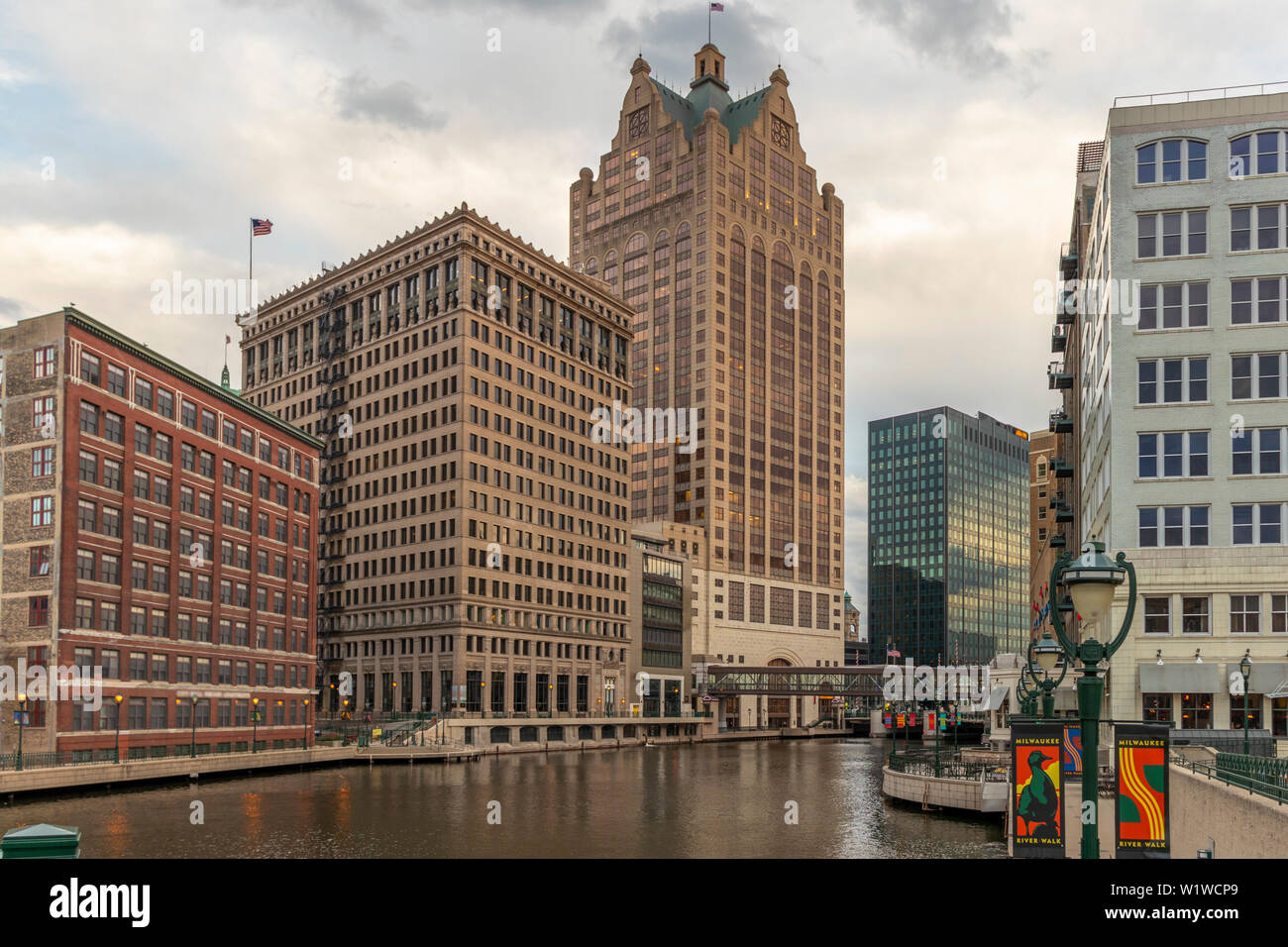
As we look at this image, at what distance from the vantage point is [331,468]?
476 ft

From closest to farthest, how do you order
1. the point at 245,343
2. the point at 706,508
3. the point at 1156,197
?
the point at 1156,197 < the point at 245,343 < the point at 706,508

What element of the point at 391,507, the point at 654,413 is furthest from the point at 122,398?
the point at 654,413

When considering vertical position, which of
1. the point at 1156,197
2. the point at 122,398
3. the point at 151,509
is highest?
the point at 1156,197

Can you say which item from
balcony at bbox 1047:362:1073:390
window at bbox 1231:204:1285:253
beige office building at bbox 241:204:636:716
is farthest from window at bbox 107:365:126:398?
balcony at bbox 1047:362:1073:390

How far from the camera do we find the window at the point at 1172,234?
196 ft

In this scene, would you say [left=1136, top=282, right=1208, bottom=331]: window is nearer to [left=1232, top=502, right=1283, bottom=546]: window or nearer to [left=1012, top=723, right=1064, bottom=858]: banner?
[left=1232, top=502, right=1283, bottom=546]: window

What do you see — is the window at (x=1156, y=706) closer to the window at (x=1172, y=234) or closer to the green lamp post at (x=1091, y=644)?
the window at (x=1172, y=234)

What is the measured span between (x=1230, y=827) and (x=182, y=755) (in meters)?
64.2

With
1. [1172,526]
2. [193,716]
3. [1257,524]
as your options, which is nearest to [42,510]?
[193,716]

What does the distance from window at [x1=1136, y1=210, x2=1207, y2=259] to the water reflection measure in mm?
30922

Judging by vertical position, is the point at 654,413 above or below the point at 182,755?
above

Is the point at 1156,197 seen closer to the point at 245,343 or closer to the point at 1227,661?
the point at 1227,661

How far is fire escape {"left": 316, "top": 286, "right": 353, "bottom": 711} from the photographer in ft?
466
